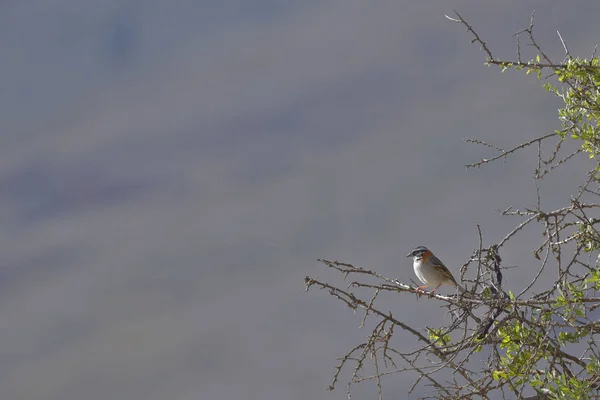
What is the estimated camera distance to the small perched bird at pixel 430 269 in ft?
32.7

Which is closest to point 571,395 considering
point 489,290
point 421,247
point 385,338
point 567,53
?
point 489,290

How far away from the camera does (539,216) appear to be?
5410mm

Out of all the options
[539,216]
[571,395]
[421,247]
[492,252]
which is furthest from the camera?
[421,247]

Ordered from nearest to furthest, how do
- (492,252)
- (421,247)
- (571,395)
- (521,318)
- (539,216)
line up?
(571,395)
(521,318)
(539,216)
(492,252)
(421,247)

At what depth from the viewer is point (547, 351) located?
5.28m

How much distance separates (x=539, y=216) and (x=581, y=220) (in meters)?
0.28

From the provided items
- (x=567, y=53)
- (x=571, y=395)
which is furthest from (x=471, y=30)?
(x=571, y=395)

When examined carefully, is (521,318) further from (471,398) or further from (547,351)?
(471,398)

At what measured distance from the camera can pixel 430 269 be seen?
10039 mm

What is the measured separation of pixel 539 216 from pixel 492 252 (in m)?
0.56

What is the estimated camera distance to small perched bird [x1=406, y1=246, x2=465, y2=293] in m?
9.98

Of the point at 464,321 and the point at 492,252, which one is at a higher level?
the point at 492,252

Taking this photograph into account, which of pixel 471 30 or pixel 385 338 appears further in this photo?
pixel 471 30

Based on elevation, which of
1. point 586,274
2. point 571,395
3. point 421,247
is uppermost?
point 421,247
